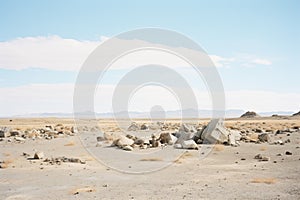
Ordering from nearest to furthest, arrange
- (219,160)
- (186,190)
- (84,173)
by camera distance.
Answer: (186,190), (84,173), (219,160)

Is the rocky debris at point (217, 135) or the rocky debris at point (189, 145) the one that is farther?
the rocky debris at point (217, 135)

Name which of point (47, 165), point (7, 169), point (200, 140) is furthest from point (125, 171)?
point (200, 140)

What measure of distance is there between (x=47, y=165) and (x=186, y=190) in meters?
9.12

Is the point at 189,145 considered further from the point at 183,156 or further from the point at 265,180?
the point at 265,180

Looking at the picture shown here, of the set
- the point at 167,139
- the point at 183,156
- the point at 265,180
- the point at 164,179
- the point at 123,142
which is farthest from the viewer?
the point at 167,139

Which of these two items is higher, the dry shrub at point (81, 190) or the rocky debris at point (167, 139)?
the rocky debris at point (167, 139)

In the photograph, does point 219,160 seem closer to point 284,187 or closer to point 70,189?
point 284,187

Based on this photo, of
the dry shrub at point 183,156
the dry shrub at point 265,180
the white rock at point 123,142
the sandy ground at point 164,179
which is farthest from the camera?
the white rock at point 123,142

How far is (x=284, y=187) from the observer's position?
1303 cm

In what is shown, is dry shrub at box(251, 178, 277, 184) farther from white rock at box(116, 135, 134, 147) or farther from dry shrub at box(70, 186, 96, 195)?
white rock at box(116, 135, 134, 147)

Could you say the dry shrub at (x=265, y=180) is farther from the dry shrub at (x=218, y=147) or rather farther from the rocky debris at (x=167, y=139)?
the rocky debris at (x=167, y=139)

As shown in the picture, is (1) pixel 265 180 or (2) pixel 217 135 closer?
(1) pixel 265 180

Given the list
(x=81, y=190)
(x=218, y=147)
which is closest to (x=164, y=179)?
(x=81, y=190)

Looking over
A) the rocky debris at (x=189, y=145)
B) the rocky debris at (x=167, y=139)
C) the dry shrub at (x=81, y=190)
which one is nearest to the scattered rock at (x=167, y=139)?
the rocky debris at (x=167, y=139)
